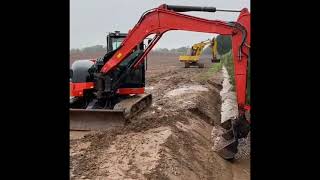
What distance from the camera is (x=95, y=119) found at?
9.83m

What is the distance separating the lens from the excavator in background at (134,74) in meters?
8.19

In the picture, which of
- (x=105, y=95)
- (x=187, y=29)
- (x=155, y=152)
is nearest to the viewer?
(x=155, y=152)

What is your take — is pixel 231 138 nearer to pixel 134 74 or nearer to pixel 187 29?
pixel 187 29

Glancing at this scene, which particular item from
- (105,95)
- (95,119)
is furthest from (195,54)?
(95,119)

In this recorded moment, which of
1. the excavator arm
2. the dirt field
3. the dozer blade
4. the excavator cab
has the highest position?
the excavator arm

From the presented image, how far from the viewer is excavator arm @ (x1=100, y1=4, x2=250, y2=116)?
26.5 ft

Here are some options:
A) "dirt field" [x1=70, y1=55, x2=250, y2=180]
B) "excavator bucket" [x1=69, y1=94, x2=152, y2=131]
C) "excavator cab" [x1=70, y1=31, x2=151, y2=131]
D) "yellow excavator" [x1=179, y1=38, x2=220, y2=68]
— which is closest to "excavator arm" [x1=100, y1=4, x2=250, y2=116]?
"excavator cab" [x1=70, y1=31, x2=151, y2=131]

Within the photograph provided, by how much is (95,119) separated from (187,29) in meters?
3.03

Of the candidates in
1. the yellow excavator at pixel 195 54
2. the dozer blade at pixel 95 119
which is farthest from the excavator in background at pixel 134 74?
the yellow excavator at pixel 195 54

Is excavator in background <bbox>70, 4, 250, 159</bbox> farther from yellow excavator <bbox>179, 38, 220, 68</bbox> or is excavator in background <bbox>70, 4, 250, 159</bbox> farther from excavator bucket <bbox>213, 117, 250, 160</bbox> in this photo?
yellow excavator <bbox>179, 38, 220, 68</bbox>

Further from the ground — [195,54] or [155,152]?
[195,54]
